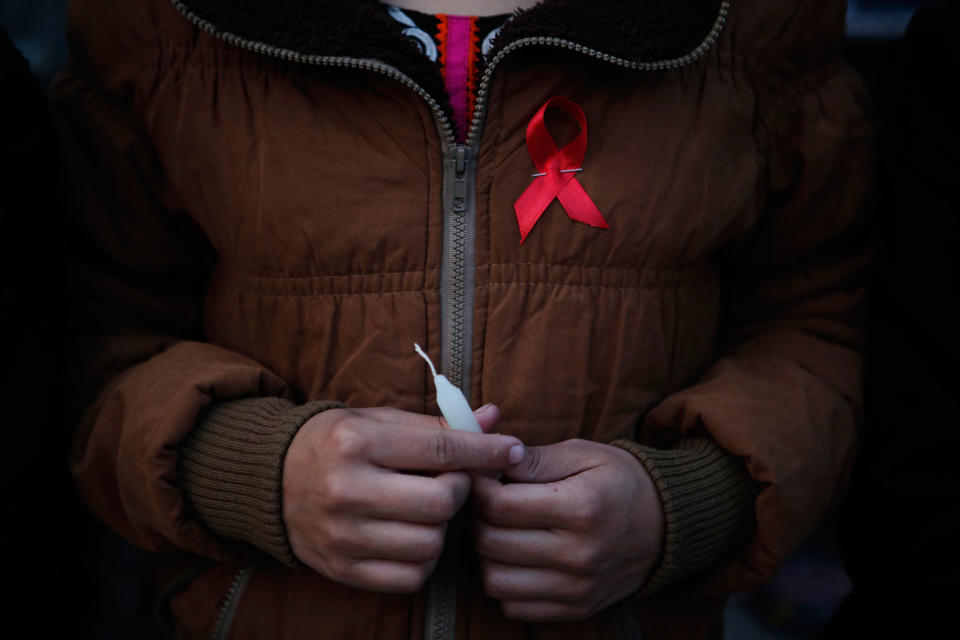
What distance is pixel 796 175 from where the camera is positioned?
110 cm

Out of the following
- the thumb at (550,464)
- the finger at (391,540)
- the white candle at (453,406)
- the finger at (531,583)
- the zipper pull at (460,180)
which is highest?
the zipper pull at (460,180)

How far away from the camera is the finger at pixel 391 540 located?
2.71ft

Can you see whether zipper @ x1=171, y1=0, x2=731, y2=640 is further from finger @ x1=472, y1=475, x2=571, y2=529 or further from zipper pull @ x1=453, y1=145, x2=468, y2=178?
finger @ x1=472, y1=475, x2=571, y2=529

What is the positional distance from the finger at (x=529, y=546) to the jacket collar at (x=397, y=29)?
21.5 inches

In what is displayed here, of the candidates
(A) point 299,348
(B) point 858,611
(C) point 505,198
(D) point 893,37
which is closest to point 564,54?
(C) point 505,198

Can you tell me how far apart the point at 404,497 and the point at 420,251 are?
1.03ft

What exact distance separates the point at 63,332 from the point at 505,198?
646 mm

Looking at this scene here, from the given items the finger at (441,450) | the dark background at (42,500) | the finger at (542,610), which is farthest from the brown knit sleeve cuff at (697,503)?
the dark background at (42,500)

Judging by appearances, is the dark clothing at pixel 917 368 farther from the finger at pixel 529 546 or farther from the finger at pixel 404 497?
the finger at pixel 404 497

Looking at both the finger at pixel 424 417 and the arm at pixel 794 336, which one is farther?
the arm at pixel 794 336

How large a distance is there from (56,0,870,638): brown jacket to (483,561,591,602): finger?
10cm

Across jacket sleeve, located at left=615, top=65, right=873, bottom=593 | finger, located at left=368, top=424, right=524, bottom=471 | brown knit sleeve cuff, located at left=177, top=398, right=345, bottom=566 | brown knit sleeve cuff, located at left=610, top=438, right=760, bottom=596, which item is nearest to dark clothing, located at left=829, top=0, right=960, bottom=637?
jacket sleeve, located at left=615, top=65, right=873, bottom=593

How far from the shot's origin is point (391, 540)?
829 mm

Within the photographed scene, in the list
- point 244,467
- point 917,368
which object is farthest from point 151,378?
point 917,368
